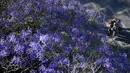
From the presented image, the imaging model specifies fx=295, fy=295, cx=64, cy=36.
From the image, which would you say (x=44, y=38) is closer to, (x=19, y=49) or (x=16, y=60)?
(x=19, y=49)

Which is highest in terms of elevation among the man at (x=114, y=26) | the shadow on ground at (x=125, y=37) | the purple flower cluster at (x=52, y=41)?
the purple flower cluster at (x=52, y=41)

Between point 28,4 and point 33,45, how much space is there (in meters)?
2.68

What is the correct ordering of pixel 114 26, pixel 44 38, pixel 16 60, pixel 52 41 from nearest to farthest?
pixel 16 60 < pixel 44 38 < pixel 52 41 < pixel 114 26

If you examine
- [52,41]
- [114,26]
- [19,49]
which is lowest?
[114,26]

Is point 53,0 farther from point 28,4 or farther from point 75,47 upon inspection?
point 75,47

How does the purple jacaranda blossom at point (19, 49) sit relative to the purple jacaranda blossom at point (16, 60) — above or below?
above

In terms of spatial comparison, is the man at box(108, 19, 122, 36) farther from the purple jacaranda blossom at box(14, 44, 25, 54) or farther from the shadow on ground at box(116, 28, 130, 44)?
the purple jacaranda blossom at box(14, 44, 25, 54)

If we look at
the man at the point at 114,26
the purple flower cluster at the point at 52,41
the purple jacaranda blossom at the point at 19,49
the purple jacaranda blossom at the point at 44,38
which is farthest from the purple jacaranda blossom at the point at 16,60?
the man at the point at 114,26

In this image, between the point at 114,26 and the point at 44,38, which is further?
the point at 114,26

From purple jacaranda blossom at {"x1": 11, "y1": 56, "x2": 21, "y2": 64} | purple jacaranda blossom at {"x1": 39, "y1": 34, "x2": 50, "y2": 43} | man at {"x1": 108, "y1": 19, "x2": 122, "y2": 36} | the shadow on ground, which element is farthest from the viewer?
the shadow on ground

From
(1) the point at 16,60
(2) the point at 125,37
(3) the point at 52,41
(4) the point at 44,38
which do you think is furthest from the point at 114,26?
(1) the point at 16,60

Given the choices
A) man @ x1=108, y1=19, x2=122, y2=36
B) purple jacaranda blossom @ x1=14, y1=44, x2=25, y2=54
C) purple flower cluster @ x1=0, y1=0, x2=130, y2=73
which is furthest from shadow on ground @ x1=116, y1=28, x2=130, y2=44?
purple jacaranda blossom @ x1=14, y1=44, x2=25, y2=54

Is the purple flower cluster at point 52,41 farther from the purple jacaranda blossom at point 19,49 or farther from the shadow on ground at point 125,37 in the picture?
the shadow on ground at point 125,37

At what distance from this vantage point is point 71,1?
16.6 meters
